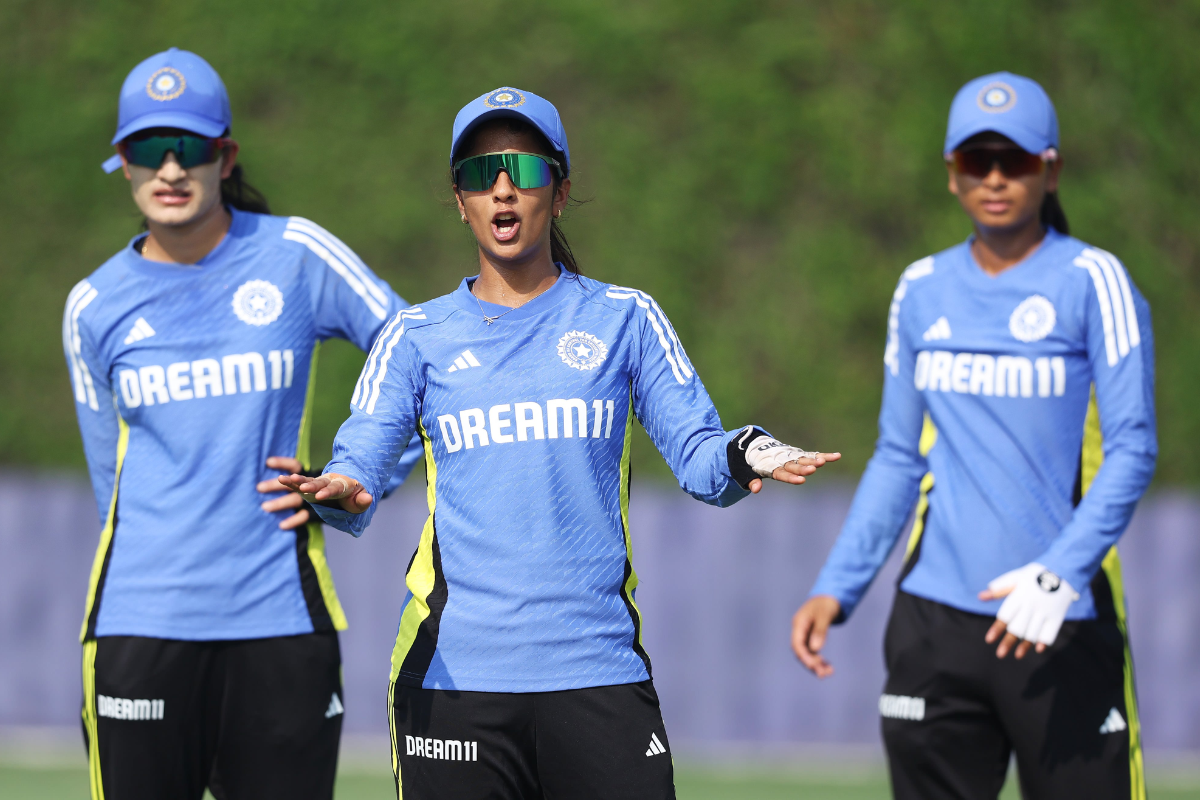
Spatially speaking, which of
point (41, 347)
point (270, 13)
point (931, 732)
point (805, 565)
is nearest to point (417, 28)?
point (270, 13)

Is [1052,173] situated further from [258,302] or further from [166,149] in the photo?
[166,149]

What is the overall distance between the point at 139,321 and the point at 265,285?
0.40m

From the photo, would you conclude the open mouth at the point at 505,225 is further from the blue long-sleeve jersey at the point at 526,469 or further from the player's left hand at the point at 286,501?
the player's left hand at the point at 286,501

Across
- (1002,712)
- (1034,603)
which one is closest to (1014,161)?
(1034,603)

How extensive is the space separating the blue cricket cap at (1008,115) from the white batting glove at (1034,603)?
1433 mm

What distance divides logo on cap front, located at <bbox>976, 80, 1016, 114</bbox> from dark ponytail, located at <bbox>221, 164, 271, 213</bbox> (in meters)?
2.38

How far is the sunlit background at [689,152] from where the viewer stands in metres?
→ 11.4

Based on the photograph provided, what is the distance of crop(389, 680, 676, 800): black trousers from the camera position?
3.41 meters

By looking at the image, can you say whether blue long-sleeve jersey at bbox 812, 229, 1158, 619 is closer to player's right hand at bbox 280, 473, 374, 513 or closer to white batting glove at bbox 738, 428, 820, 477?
white batting glove at bbox 738, 428, 820, 477

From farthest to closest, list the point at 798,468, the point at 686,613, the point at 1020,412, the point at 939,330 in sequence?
the point at 686,613
the point at 939,330
the point at 1020,412
the point at 798,468

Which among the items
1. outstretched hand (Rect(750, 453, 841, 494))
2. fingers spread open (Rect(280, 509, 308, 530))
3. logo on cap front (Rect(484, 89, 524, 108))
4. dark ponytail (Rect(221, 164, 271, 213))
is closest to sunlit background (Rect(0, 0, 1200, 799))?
dark ponytail (Rect(221, 164, 271, 213))

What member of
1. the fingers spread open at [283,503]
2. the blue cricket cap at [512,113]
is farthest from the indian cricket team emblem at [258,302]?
the blue cricket cap at [512,113]

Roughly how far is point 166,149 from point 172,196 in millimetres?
149

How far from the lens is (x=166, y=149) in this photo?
4617 mm
